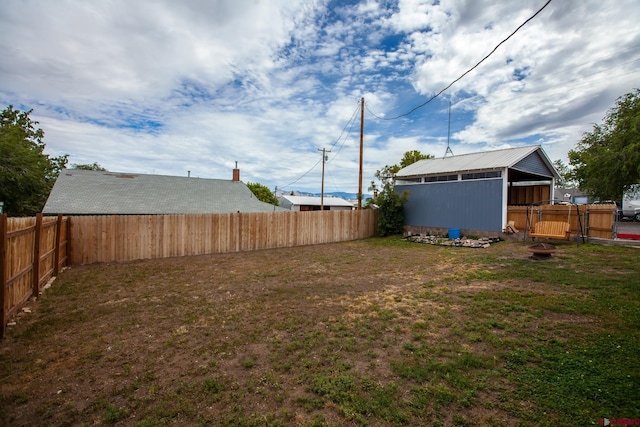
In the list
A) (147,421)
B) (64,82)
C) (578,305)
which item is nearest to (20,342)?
(147,421)

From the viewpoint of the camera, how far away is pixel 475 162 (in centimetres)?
1398

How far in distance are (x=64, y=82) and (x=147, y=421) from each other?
13.4 meters

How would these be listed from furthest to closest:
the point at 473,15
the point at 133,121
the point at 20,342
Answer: the point at 133,121 → the point at 473,15 → the point at 20,342

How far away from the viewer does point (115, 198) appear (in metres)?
15.7

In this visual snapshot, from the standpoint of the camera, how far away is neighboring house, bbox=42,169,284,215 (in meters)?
14.5

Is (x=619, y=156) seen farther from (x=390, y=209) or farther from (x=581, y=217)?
(x=390, y=209)

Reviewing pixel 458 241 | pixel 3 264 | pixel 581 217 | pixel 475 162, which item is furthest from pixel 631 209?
pixel 3 264

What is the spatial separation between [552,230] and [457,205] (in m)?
4.09

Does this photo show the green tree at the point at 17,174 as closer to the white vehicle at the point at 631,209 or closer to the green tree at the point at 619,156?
the green tree at the point at 619,156

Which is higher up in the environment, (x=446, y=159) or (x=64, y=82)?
(x=64, y=82)

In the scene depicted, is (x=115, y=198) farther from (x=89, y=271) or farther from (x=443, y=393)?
(x=443, y=393)

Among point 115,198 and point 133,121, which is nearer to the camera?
point 115,198

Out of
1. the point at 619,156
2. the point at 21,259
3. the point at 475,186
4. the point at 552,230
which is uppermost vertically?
the point at 619,156

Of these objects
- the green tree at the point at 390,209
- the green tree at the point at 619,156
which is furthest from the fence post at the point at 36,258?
the green tree at the point at 390,209
